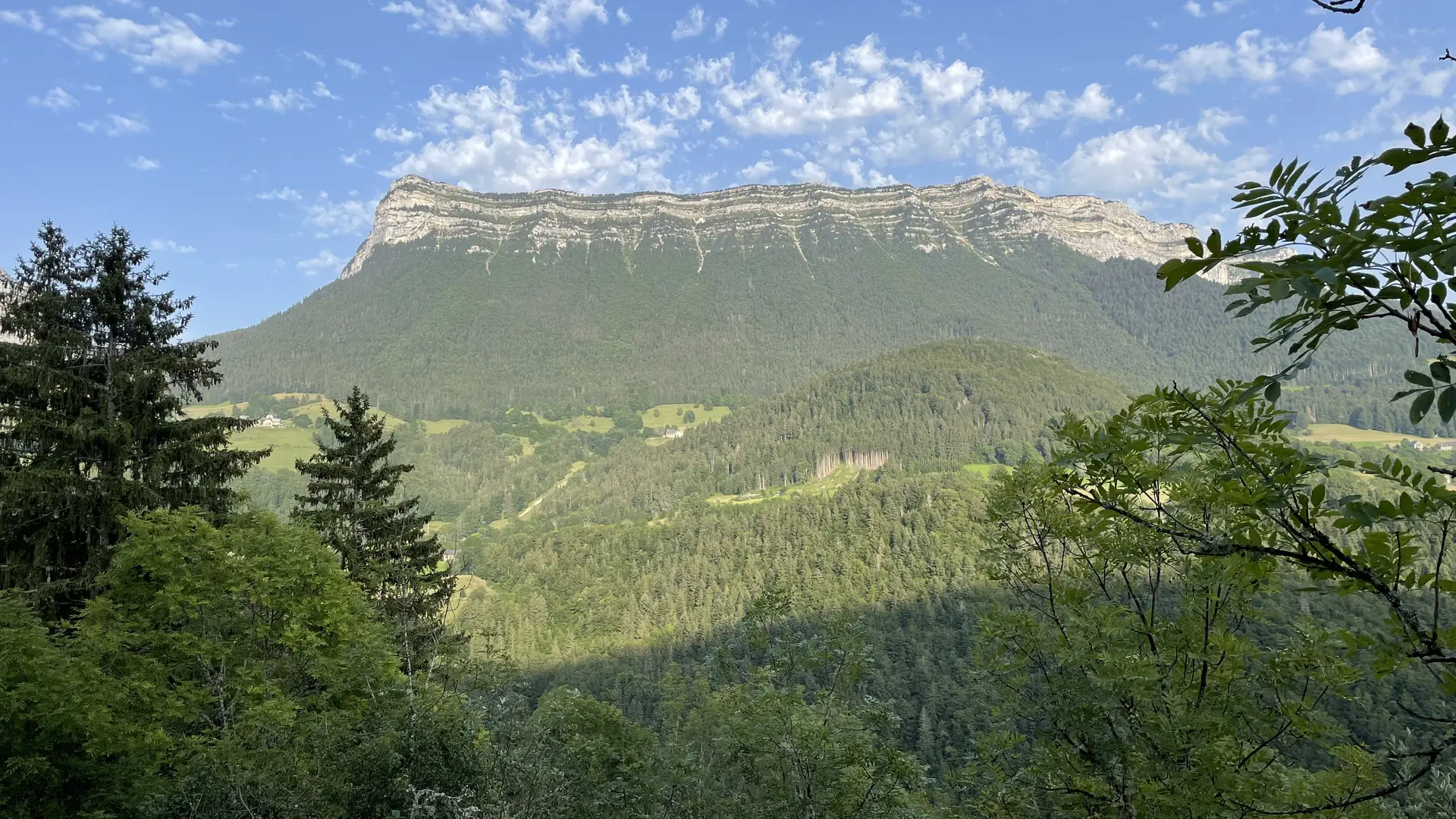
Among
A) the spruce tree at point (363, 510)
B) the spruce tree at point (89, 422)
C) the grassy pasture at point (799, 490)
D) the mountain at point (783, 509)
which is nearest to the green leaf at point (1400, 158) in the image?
the spruce tree at point (89, 422)

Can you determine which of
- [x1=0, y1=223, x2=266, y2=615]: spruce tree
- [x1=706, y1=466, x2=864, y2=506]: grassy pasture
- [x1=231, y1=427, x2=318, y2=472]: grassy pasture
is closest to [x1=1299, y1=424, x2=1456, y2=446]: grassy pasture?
[x1=706, y1=466, x2=864, y2=506]: grassy pasture

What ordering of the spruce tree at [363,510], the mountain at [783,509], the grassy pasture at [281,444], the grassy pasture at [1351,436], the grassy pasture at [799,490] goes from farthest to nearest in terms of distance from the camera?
the grassy pasture at [281,444] < the grassy pasture at [1351,436] < the grassy pasture at [799,490] < the mountain at [783,509] < the spruce tree at [363,510]

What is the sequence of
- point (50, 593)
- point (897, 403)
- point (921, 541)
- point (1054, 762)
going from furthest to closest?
point (897, 403)
point (921, 541)
point (50, 593)
point (1054, 762)

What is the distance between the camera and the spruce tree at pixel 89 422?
49.1 ft

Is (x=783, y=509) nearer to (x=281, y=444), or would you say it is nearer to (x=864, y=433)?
(x=864, y=433)

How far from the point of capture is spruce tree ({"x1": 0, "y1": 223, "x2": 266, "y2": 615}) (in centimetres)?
1495

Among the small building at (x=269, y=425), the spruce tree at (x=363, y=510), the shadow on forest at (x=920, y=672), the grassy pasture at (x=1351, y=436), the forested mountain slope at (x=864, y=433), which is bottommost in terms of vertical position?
the shadow on forest at (x=920, y=672)

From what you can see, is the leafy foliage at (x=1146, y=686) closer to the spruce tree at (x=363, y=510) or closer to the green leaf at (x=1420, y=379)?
the green leaf at (x=1420, y=379)

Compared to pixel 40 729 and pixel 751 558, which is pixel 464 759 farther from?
pixel 751 558

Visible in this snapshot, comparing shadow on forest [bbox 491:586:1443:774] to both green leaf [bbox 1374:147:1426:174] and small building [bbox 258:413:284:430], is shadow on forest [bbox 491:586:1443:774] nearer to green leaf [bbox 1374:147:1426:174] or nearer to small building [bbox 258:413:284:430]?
green leaf [bbox 1374:147:1426:174]

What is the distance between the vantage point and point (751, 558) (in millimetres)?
108938

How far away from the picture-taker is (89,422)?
15.4 m

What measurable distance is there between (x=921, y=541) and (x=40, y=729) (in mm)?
100963

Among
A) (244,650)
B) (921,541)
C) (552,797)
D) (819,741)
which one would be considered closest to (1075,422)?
(819,741)
